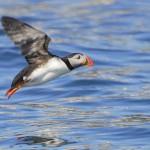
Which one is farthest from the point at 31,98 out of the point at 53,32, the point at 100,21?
the point at 100,21

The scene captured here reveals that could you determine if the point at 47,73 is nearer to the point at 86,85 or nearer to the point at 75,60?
the point at 75,60

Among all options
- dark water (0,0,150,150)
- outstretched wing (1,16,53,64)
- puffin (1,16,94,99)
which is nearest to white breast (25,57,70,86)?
puffin (1,16,94,99)

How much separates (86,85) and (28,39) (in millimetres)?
4794

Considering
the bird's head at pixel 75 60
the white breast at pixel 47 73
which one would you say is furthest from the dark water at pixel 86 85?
the bird's head at pixel 75 60

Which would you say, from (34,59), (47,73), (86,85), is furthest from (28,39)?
(86,85)

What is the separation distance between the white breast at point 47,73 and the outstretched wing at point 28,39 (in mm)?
251

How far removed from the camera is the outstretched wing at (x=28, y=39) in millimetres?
11493

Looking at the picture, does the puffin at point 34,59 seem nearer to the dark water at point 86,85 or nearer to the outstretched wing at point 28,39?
the outstretched wing at point 28,39

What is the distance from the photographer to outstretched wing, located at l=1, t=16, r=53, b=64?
11.5 metres

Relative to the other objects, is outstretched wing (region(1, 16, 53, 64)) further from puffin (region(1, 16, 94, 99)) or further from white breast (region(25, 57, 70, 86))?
white breast (region(25, 57, 70, 86))

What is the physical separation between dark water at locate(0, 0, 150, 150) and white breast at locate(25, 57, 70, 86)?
845mm

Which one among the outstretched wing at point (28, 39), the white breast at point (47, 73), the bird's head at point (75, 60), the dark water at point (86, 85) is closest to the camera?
the outstretched wing at point (28, 39)

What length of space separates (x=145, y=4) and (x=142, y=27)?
2.10 m

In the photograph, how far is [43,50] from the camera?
11977 mm
